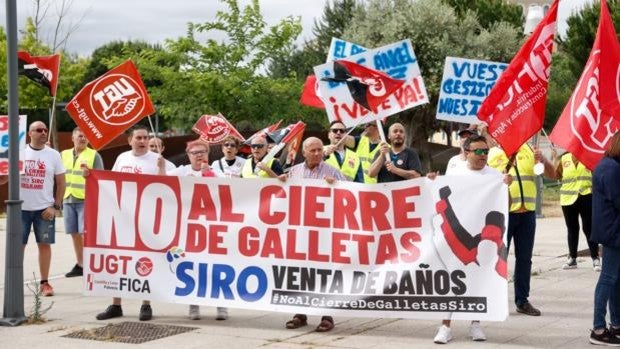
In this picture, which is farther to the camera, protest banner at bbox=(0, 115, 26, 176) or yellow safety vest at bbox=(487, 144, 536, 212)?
protest banner at bbox=(0, 115, 26, 176)

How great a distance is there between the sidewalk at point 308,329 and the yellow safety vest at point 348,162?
2114 mm

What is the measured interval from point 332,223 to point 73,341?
7.66 feet

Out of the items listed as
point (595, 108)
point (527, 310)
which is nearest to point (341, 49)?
point (527, 310)

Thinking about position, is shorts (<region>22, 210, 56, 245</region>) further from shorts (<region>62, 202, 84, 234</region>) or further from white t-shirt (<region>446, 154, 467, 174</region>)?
white t-shirt (<region>446, 154, 467, 174</region>)

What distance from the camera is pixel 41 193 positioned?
10328 mm

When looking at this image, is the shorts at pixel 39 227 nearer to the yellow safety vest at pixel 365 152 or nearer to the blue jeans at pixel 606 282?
the yellow safety vest at pixel 365 152

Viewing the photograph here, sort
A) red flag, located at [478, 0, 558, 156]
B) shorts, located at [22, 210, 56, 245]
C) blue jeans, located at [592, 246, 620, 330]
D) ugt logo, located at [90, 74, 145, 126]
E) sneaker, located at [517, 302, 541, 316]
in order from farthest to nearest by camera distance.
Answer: shorts, located at [22, 210, 56, 245], ugt logo, located at [90, 74, 145, 126], sneaker, located at [517, 302, 541, 316], red flag, located at [478, 0, 558, 156], blue jeans, located at [592, 246, 620, 330]

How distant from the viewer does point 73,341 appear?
7.82 meters

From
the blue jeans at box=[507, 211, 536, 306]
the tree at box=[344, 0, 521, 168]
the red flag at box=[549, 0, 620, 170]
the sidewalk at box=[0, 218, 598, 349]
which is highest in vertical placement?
the tree at box=[344, 0, 521, 168]

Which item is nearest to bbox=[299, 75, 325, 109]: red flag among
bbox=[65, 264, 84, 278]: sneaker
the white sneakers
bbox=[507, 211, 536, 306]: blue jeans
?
bbox=[65, 264, 84, 278]: sneaker

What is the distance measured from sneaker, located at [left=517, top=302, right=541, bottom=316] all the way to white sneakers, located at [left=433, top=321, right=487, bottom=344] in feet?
4.31

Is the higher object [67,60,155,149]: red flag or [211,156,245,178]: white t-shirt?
[67,60,155,149]: red flag

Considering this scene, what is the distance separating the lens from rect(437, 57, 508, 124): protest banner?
1295 cm

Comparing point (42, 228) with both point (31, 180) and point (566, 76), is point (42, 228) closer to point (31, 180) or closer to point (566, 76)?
point (31, 180)
